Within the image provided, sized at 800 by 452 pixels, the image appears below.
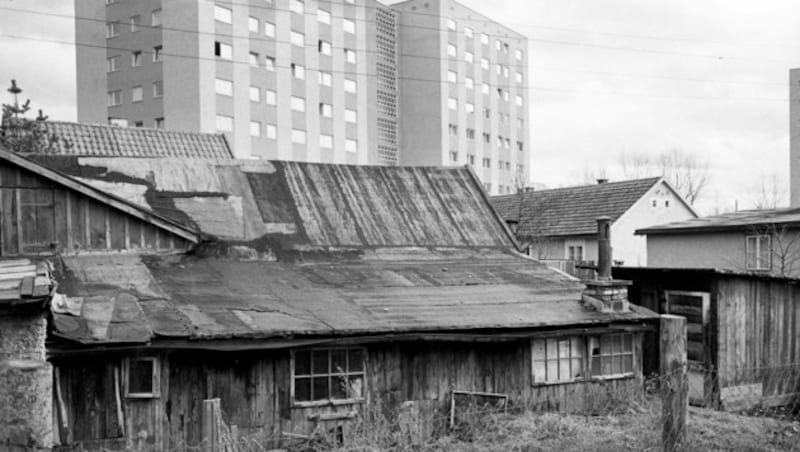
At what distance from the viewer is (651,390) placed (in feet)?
46.0

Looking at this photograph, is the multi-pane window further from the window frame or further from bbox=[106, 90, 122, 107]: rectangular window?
bbox=[106, 90, 122, 107]: rectangular window

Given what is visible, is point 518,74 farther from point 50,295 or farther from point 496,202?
point 50,295

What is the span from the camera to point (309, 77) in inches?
1832

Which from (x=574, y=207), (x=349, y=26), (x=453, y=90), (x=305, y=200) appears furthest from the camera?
(x=453, y=90)

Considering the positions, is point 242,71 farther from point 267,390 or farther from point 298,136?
point 267,390

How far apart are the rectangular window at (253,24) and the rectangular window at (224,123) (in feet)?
20.0

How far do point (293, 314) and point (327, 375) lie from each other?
1.13 m

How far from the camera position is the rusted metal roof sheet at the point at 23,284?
7969 millimetres

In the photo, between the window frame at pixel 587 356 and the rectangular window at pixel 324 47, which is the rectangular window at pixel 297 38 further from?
the window frame at pixel 587 356

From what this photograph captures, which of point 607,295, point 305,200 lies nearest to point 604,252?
point 607,295

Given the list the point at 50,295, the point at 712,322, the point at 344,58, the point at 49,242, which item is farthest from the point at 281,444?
the point at 344,58

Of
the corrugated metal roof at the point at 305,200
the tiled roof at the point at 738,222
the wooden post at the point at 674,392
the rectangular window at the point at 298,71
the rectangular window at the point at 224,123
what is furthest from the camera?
the rectangular window at the point at 298,71

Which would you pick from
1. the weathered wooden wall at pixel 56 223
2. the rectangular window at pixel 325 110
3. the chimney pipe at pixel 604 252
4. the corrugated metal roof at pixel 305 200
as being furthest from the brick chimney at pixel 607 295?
the rectangular window at pixel 325 110

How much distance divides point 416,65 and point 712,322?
Result: 47179 millimetres
